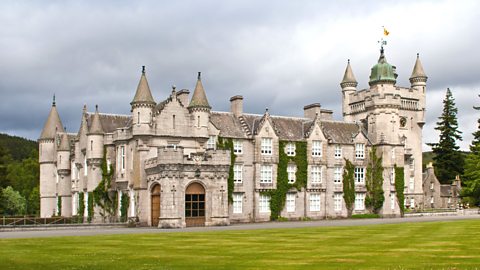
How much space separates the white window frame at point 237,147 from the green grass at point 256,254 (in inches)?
1084

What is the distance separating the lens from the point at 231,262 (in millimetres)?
18500

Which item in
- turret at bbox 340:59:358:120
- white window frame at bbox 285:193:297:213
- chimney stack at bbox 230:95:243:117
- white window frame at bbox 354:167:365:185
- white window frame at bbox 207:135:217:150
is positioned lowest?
white window frame at bbox 285:193:297:213

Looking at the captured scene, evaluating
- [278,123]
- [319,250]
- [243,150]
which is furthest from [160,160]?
[319,250]

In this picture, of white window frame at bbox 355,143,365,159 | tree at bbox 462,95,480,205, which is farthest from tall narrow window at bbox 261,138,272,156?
tree at bbox 462,95,480,205

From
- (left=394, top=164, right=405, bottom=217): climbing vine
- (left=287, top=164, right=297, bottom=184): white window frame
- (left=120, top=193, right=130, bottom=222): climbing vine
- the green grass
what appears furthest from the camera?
(left=394, top=164, right=405, bottom=217): climbing vine

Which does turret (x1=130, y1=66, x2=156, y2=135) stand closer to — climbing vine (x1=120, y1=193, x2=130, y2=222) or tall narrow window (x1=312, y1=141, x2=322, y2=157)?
climbing vine (x1=120, y1=193, x2=130, y2=222)

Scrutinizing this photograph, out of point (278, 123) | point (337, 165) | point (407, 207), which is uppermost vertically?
point (278, 123)

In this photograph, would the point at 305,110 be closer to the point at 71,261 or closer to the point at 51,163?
the point at 51,163

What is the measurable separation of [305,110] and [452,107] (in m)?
50.4

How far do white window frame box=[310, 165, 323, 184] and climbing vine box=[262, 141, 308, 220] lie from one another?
0.75 m

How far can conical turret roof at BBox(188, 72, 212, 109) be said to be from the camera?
169 feet

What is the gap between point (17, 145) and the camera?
15950 centimetres

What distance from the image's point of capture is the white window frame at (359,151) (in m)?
61.7

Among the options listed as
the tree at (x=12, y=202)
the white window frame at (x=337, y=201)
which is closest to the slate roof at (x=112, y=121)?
the white window frame at (x=337, y=201)
